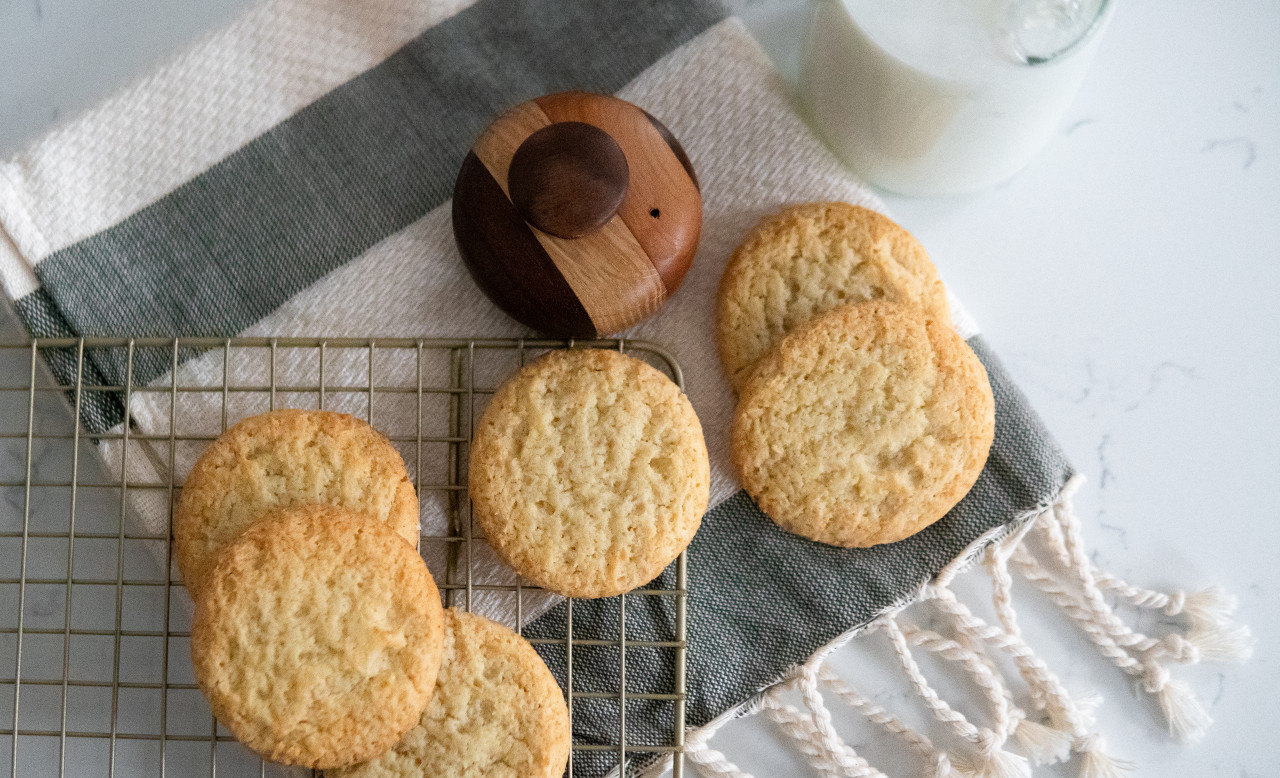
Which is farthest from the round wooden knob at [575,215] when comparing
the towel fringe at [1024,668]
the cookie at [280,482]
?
the towel fringe at [1024,668]

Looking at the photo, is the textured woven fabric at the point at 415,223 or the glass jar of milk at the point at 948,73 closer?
the glass jar of milk at the point at 948,73

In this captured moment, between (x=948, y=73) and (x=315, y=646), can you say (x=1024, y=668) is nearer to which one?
(x=948, y=73)

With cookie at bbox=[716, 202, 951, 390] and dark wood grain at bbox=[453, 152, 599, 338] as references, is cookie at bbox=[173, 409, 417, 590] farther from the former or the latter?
cookie at bbox=[716, 202, 951, 390]

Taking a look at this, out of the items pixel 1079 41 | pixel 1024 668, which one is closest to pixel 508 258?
pixel 1079 41

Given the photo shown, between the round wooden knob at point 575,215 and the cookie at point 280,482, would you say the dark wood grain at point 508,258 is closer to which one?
the round wooden knob at point 575,215

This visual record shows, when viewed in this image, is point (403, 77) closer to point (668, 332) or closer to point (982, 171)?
point (668, 332)

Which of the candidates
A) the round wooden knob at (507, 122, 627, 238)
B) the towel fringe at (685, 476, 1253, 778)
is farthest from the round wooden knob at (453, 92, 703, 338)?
the towel fringe at (685, 476, 1253, 778)
